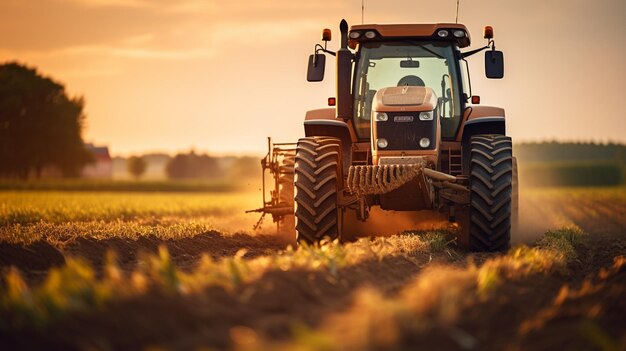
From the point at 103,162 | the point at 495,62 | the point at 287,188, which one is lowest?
the point at 103,162

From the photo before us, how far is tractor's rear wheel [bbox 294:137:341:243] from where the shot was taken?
13195 mm

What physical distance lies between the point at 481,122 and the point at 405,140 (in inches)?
60.2

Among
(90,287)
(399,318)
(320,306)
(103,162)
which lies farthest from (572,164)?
(399,318)

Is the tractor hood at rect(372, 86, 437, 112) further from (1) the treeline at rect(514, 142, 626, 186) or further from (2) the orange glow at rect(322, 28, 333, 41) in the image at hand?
(1) the treeline at rect(514, 142, 626, 186)

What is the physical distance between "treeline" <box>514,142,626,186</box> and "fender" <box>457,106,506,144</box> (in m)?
46.8

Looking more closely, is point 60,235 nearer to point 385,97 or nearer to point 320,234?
point 320,234

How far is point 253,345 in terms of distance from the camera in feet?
17.5

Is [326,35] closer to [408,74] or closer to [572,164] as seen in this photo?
[408,74]

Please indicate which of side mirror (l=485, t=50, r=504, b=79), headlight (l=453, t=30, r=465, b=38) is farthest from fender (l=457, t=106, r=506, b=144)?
headlight (l=453, t=30, r=465, b=38)

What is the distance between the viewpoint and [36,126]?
6706 cm

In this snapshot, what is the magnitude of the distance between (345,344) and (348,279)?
3187 millimetres

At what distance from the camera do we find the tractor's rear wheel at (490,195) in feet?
43.1

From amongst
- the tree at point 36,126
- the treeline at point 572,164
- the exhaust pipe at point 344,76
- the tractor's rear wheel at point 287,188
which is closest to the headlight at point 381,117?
the exhaust pipe at point 344,76

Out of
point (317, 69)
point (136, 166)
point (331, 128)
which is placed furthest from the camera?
point (136, 166)
